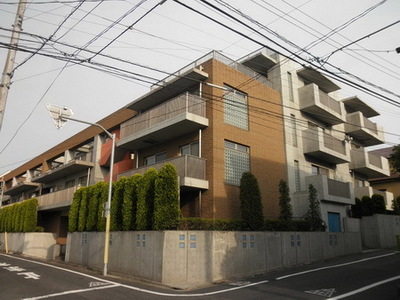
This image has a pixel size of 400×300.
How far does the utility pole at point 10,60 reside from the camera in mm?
9656

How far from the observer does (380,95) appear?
12.0 meters

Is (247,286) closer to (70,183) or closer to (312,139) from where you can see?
(312,139)

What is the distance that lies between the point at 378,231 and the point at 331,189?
5.39 meters

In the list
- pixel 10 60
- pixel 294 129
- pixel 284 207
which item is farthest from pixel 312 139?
pixel 10 60

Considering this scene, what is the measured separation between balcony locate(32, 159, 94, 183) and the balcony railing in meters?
1.95

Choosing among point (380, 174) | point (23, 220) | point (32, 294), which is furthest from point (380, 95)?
point (23, 220)

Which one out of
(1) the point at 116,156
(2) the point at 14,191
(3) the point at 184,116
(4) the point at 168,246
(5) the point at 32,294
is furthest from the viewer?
(2) the point at 14,191

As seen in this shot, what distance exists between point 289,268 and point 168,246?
6189 mm

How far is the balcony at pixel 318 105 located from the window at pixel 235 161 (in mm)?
7077

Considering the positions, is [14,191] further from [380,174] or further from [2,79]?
[380,174]

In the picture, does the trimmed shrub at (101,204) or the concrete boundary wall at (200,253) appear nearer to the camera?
the concrete boundary wall at (200,253)

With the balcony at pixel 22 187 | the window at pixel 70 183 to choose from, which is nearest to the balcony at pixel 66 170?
the window at pixel 70 183

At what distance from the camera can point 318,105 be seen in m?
22.3

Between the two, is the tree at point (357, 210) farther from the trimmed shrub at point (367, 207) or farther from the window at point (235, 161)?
the window at point (235, 161)
